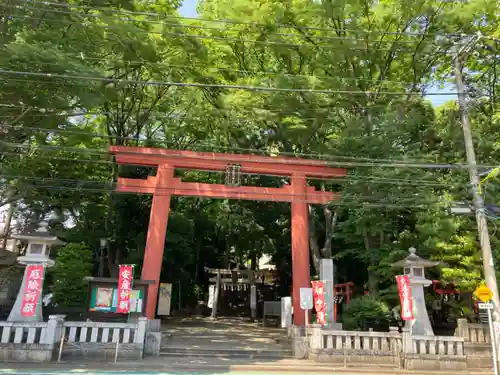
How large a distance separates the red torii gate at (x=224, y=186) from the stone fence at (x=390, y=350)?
282 cm

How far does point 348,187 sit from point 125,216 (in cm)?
1162

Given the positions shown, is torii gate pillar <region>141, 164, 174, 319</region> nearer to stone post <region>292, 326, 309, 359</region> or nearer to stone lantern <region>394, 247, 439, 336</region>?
stone post <region>292, 326, 309, 359</region>

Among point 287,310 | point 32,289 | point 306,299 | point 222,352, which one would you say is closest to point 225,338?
point 222,352

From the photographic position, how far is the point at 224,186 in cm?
1444

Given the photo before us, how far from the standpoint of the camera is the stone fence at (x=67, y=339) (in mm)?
9594

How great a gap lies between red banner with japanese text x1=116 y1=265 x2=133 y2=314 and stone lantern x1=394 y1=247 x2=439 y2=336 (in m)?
8.70

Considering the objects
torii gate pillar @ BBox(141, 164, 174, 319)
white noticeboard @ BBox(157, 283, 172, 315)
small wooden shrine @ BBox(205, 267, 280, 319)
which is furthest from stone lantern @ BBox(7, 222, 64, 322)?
small wooden shrine @ BBox(205, 267, 280, 319)

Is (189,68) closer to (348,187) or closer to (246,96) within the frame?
(246,96)

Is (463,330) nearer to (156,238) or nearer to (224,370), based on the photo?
(224,370)

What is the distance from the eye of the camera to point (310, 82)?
45.9ft

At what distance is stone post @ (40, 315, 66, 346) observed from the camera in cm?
976

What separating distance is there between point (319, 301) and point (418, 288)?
126 inches

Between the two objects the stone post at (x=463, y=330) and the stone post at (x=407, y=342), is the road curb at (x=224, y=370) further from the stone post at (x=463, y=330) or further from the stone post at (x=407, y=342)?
the stone post at (x=463, y=330)

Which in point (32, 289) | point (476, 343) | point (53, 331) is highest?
point (32, 289)
